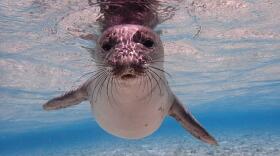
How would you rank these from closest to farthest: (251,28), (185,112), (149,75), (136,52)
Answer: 1. (136,52)
2. (149,75)
3. (185,112)
4. (251,28)

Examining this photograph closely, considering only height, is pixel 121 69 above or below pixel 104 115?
above

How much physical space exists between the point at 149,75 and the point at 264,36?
47.0 feet

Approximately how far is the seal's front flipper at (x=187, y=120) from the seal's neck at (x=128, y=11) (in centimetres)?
287

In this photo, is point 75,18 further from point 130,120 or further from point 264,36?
point 264,36

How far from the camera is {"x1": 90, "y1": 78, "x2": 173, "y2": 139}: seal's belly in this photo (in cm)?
527

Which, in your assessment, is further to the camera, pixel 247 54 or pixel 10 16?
pixel 247 54

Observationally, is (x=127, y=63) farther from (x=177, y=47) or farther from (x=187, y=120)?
(x=177, y=47)

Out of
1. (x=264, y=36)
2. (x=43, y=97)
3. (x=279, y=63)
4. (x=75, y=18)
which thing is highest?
(x=75, y=18)

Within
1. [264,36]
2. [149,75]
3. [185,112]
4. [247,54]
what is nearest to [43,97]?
Result: [247,54]

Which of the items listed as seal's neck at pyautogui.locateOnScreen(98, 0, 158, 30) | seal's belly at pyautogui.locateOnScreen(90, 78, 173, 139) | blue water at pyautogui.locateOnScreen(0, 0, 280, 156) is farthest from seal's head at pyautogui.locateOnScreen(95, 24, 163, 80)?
blue water at pyautogui.locateOnScreen(0, 0, 280, 156)

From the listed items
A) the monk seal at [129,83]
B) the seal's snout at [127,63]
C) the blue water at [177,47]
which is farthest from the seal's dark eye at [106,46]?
the blue water at [177,47]

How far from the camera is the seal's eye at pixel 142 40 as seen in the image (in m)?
5.30

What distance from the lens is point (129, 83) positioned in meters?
4.66

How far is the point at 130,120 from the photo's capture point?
5.88 metres
